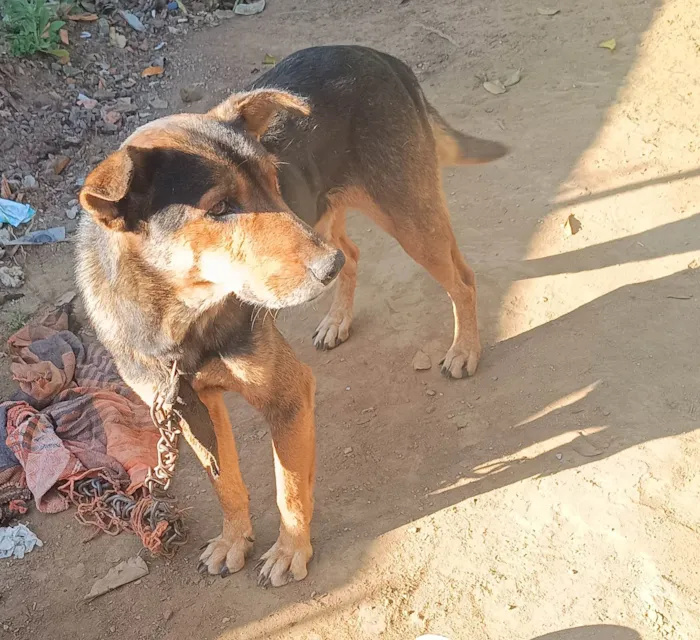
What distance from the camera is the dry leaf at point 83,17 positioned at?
8125 millimetres

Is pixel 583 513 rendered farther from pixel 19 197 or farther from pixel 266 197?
pixel 19 197

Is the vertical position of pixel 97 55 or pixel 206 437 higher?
pixel 206 437

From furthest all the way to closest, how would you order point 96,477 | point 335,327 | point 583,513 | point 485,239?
point 485,239
point 335,327
point 96,477
point 583,513

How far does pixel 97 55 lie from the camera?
788cm

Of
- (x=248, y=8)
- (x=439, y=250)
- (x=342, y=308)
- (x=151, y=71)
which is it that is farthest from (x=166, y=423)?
(x=248, y=8)

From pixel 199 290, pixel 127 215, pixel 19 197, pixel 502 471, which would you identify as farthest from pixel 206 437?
pixel 19 197

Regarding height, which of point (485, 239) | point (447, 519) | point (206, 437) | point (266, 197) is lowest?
point (485, 239)

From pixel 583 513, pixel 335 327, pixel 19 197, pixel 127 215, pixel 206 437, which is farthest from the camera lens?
pixel 19 197

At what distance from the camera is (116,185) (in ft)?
7.70

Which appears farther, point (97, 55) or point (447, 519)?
point (97, 55)

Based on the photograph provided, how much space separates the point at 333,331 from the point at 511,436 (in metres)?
1.49

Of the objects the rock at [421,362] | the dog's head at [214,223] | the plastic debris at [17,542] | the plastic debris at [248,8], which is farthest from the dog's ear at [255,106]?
the plastic debris at [248,8]

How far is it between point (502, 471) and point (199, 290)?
1.93 m

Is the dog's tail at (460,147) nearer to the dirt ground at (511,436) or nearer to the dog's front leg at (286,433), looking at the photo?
the dirt ground at (511,436)
